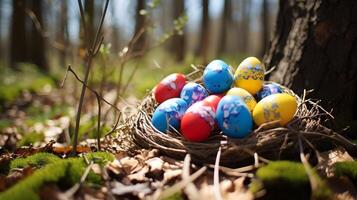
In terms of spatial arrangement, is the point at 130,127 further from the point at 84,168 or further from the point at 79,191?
the point at 79,191

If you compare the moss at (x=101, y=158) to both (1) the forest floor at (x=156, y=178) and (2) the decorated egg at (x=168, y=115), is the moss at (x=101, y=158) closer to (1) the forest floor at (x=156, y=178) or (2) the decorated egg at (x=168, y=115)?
(1) the forest floor at (x=156, y=178)

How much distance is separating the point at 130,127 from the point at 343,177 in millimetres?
1306

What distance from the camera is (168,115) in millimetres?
2449

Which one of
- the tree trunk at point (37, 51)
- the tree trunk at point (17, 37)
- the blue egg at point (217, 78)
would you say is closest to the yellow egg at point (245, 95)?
the blue egg at point (217, 78)

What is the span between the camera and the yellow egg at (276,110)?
7.36 ft

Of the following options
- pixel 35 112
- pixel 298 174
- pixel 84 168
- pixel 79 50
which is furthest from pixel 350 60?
pixel 35 112

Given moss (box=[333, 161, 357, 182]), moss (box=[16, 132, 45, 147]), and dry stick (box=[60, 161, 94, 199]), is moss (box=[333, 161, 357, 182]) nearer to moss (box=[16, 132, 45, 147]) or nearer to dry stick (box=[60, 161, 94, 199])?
dry stick (box=[60, 161, 94, 199])

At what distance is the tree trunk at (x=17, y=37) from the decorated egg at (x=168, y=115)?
9914mm

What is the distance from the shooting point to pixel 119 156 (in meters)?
2.33

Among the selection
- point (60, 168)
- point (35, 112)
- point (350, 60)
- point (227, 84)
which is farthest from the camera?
point (35, 112)

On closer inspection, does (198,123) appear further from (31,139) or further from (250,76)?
(31,139)

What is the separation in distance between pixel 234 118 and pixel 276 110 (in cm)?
26

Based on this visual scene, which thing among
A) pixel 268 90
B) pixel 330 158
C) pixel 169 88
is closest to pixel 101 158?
pixel 169 88

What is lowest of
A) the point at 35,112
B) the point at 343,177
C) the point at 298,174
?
the point at 35,112
